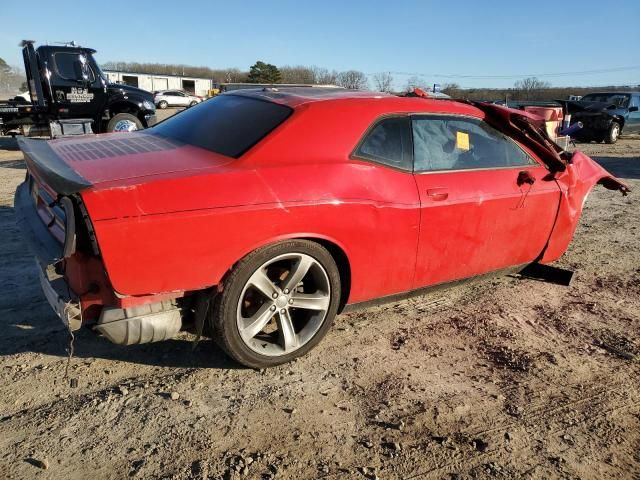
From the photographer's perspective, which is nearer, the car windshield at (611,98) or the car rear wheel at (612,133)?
the car rear wheel at (612,133)

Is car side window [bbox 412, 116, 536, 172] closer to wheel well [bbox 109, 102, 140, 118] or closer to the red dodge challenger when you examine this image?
the red dodge challenger

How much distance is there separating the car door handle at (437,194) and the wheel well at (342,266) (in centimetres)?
72

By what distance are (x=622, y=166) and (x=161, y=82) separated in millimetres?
64889

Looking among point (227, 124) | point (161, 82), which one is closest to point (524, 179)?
point (227, 124)

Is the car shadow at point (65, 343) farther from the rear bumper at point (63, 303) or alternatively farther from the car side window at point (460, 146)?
the car side window at point (460, 146)

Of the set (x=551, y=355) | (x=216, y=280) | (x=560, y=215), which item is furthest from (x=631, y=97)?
(x=216, y=280)

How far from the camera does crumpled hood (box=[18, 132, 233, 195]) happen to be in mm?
2408

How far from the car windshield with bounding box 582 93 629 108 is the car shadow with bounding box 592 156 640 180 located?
5351 millimetres

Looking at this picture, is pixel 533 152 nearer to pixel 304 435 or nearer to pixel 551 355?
pixel 551 355

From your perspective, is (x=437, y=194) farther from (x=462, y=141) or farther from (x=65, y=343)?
(x=65, y=343)

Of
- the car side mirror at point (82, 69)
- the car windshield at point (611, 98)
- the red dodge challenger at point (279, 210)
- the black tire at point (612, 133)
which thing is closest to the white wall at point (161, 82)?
the car side mirror at point (82, 69)

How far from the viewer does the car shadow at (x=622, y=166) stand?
10586mm

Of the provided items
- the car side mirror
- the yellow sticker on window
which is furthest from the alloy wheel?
the car side mirror

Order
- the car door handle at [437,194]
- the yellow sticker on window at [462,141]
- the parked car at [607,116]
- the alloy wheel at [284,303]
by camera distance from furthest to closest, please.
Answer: the parked car at [607,116] → the yellow sticker on window at [462,141] → the car door handle at [437,194] → the alloy wheel at [284,303]
